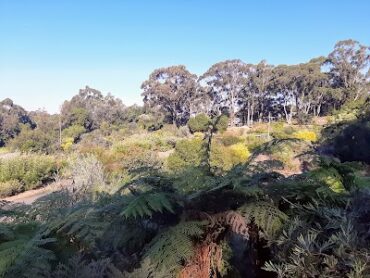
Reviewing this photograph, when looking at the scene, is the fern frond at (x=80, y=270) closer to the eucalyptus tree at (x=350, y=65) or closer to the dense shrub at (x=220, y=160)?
the dense shrub at (x=220, y=160)

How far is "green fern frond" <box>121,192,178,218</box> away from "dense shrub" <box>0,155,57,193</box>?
13388 millimetres

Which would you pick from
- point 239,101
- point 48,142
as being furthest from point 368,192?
point 239,101

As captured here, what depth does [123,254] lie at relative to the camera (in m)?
1.62

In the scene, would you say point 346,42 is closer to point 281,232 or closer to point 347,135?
point 347,135

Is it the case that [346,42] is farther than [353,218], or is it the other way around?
[346,42]

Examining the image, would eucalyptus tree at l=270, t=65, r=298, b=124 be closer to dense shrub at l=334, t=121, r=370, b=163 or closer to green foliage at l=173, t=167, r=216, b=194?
dense shrub at l=334, t=121, r=370, b=163

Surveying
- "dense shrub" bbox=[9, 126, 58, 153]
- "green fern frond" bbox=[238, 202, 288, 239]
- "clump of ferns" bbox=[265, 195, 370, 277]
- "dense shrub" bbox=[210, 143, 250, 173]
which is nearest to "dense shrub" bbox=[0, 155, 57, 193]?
"dense shrub" bbox=[210, 143, 250, 173]

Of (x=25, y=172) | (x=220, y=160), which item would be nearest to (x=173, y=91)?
(x=25, y=172)

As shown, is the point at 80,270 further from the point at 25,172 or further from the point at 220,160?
the point at 25,172

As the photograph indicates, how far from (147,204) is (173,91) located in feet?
135

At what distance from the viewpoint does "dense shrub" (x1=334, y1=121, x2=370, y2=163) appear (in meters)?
14.4

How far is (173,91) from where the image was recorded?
139 ft

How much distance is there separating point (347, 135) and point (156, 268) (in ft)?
49.7

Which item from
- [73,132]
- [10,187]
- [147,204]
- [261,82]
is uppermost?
[261,82]
